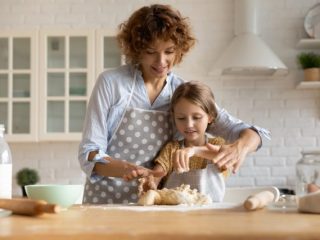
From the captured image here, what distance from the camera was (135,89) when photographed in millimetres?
1877

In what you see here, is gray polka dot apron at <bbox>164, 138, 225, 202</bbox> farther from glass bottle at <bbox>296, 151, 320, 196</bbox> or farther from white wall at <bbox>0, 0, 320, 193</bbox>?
white wall at <bbox>0, 0, 320, 193</bbox>

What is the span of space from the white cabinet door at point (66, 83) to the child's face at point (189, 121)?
1918 millimetres

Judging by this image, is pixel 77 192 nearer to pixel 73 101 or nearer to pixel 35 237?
pixel 35 237

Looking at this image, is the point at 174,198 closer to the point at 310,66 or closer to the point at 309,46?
the point at 310,66

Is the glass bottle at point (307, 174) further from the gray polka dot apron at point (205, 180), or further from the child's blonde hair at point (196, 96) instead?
the child's blonde hair at point (196, 96)

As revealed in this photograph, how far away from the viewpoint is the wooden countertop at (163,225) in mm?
787

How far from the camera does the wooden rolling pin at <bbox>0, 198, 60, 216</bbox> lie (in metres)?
0.98

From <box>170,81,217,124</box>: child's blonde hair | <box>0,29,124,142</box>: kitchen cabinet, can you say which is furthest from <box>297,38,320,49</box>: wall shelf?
<box>170,81,217,124</box>: child's blonde hair

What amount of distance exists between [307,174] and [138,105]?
73 cm

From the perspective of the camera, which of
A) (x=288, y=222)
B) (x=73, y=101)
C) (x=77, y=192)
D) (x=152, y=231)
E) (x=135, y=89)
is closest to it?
(x=152, y=231)

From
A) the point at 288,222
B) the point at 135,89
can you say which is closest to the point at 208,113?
the point at 135,89

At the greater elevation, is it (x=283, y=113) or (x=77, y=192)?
(x=283, y=113)

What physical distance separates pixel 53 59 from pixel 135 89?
205 centimetres

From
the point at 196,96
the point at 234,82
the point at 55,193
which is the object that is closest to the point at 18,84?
the point at 234,82
